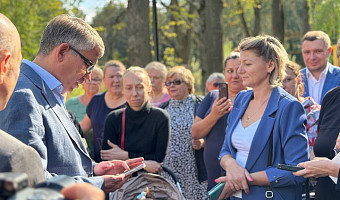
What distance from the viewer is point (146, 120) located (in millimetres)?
→ 5762

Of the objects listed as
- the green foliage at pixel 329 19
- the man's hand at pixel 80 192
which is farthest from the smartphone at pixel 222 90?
the green foliage at pixel 329 19

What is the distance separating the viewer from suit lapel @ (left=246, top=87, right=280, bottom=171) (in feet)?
13.0

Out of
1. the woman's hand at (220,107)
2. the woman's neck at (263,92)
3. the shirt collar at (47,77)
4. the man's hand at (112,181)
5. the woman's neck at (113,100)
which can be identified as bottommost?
the man's hand at (112,181)

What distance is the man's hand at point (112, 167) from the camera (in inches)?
147

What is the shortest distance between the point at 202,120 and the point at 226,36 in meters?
29.7

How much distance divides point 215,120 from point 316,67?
82.8 inches

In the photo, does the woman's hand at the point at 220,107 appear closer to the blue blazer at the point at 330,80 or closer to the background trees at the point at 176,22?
the blue blazer at the point at 330,80

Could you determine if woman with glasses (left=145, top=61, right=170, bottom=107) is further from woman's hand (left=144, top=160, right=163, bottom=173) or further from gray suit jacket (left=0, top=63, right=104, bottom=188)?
gray suit jacket (left=0, top=63, right=104, bottom=188)

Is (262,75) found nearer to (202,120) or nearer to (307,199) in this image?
Answer: (307,199)

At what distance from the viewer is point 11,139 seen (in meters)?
2.04

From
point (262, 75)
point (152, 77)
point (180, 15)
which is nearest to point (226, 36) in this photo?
point (180, 15)

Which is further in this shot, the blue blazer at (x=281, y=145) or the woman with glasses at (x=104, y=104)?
the woman with glasses at (x=104, y=104)

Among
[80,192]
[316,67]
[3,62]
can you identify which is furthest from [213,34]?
[80,192]

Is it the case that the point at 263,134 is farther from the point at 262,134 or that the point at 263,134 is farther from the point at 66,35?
the point at 66,35
